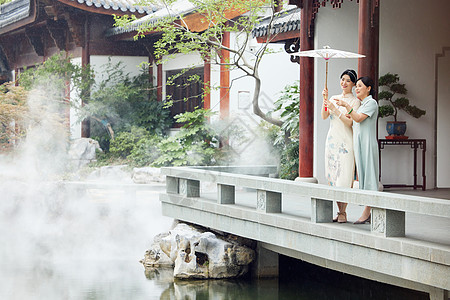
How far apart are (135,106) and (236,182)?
33.0ft

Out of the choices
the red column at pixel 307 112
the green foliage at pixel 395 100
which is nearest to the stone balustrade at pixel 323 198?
the red column at pixel 307 112

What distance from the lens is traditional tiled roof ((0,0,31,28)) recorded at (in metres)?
19.3

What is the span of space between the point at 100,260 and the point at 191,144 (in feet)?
20.3

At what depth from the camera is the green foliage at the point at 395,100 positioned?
10.3m

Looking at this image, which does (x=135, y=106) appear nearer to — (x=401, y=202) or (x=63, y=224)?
(x=63, y=224)

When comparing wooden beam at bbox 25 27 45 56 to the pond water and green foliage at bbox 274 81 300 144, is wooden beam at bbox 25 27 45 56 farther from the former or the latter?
green foliage at bbox 274 81 300 144

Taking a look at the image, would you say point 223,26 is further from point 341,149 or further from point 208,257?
point 341,149

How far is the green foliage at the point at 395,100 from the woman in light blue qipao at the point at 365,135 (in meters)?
3.52

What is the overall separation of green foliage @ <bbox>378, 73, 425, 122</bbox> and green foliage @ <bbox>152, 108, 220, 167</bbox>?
5.81m

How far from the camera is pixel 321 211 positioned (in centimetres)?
704

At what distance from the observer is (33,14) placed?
1869 centimetres

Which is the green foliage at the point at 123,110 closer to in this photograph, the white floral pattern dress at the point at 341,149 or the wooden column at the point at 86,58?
the wooden column at the point at 86,58

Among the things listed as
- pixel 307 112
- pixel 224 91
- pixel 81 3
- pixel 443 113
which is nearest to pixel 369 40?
pixel 307 112

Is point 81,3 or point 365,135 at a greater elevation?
point 81,3
